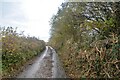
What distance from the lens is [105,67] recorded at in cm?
861

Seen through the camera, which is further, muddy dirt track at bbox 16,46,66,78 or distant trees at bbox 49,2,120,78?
muddy dirt track at bbox 16,46,66,78

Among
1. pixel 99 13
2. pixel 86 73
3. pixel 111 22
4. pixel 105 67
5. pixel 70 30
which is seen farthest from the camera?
pixel 70 30

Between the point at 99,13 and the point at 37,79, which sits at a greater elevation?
the point at 99,13

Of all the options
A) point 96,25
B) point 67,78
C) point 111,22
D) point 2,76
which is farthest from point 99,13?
point 2,76

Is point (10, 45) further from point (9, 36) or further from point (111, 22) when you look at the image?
point (111, 22)

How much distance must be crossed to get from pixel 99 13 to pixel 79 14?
7.36 feet

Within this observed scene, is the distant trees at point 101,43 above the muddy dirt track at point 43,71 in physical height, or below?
above

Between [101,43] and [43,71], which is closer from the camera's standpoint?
[101,43]

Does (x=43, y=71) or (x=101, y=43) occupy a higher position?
(x=101, y=43)

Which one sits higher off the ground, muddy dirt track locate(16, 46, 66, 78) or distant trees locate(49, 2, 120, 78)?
distant trees locate(49, 2, 120, 78)

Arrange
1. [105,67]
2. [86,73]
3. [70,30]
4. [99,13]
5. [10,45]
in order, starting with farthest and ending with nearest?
1. [70,30]
2. [10,45]
3. [99,13]
4. [86,73]
5. [105,67]

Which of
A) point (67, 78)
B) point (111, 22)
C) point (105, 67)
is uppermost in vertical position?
point (111, 22)

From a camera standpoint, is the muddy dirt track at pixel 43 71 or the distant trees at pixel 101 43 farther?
the muddy dirt track at pixel 43 71

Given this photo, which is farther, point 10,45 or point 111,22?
point 10,45
